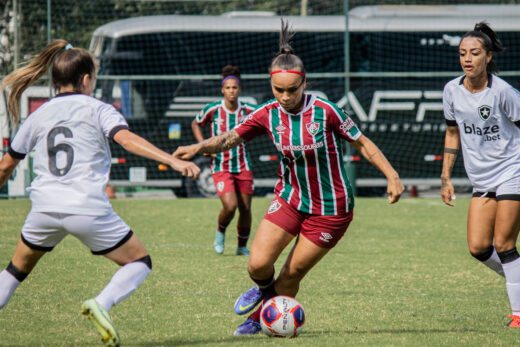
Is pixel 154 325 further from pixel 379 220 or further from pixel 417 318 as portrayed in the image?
pixel 379 220

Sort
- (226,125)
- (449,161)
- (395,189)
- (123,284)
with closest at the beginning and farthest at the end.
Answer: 1. (123,284)
2. (395,189)
3. (449,161)
4. (226,125)

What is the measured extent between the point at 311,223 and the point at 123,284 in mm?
1493

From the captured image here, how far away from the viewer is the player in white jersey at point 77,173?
4.42 meters

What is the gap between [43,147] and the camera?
4531mm

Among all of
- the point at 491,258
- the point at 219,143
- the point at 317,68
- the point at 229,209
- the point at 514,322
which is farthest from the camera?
the point at 317,68

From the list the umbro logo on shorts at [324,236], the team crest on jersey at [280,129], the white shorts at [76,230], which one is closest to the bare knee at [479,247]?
the umbro logo on shorts at [324,236]

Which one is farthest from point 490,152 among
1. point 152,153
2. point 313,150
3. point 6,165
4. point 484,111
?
point 6,165

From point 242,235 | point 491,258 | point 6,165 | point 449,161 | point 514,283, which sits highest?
point 6,165

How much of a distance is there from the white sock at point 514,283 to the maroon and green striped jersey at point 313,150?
1.45 metres

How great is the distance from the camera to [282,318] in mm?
5223

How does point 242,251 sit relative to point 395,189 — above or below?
below

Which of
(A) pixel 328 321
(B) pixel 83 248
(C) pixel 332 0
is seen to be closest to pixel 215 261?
(B) pixel 83 248

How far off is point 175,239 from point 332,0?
49.9ft

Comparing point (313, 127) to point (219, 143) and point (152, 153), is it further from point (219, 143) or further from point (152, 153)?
point (152, 153)
